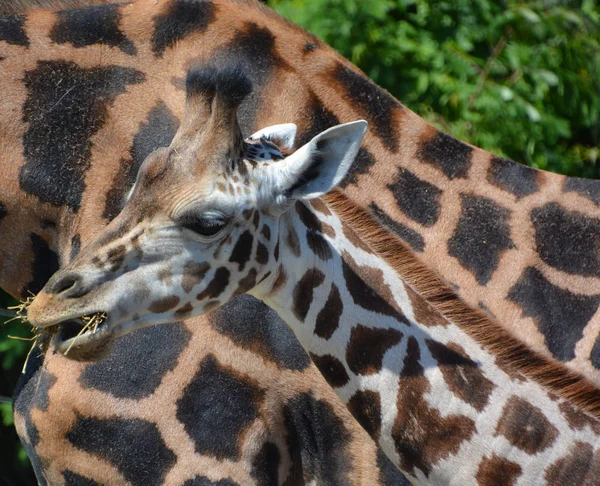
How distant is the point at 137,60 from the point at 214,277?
136 cm

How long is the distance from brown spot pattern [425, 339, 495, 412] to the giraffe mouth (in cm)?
108

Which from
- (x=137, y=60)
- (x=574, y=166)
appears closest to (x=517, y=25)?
(x=574, y=166)

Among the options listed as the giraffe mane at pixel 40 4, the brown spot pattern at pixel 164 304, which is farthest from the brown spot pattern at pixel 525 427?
the giraffe mane at pixel 40 4

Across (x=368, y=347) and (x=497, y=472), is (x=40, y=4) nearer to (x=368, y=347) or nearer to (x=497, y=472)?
(x=368, y=347)

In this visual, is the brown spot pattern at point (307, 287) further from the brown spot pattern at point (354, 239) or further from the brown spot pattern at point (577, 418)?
the brown spot pattern at point (577, 418)

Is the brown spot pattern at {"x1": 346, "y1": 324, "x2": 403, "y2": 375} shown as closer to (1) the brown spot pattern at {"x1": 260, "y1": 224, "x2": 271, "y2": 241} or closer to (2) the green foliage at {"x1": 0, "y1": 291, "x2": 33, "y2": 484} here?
(1) the brown spot pattern at {"x1": 260, "y1": 224, "x2": 271, "y2": 241}

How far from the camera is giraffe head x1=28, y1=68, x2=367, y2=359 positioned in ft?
9.48

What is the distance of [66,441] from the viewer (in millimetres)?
3523

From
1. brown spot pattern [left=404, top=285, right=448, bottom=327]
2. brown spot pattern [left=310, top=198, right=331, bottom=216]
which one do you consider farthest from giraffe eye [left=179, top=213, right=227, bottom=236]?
brown spot pattern [left=404, top=285, right=448, bottom=327]

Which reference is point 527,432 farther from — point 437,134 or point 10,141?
point 10,141

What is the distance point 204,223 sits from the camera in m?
2.92

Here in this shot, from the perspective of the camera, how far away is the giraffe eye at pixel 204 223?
290cm

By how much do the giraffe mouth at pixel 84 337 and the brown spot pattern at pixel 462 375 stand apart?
3.55 ft

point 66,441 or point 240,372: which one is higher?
point 240,372
